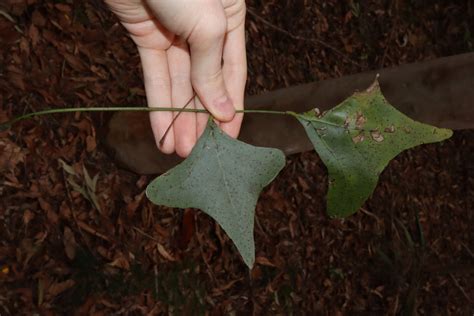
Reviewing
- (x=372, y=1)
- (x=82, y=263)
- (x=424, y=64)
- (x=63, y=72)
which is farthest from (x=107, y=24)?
(x=372, y=1)

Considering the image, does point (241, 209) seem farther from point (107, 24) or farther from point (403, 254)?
point (403, 254)

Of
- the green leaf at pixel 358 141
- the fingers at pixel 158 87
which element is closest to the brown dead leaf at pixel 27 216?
the fingers at pixel 158 87

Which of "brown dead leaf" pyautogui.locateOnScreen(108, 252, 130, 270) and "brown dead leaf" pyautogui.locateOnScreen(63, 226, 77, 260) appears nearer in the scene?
"brown dead leaf" pyautogui.locateOnScreen(63, 226, 77, 260)

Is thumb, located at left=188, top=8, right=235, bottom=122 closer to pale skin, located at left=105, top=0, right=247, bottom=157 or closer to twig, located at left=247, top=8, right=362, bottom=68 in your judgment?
pale skin, located at left=105, top=0, right=247, bottom=157

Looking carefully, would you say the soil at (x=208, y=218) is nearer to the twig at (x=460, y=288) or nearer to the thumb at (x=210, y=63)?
the twig at (x=460, y=288)

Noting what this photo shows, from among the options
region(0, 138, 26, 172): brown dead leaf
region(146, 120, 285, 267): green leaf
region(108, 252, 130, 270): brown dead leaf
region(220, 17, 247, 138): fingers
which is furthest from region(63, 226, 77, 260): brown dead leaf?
region(146, 120, 285, 267): green leaf
